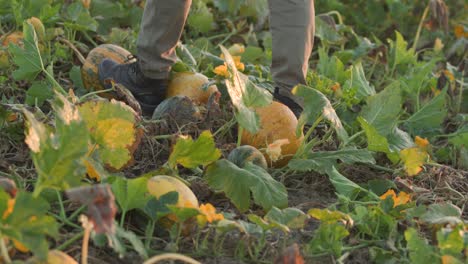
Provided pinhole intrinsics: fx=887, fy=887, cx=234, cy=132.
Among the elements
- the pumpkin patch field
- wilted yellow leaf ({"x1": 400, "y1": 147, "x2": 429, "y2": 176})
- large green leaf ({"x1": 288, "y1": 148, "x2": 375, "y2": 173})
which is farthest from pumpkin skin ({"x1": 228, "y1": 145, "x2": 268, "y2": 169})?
wilted yellow leaf ({"x1": 400, "y1": 147, "x2": 429, "y2": 176})

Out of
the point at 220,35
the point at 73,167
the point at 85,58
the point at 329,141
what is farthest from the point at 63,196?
the point at 220,35

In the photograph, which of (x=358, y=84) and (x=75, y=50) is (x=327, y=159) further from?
(x=75, y=50)

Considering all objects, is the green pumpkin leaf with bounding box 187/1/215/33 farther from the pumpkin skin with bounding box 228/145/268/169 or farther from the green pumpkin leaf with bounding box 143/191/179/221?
the green pumpkin leaf with bounding box 143/191/179/221

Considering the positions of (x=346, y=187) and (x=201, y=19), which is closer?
(x=346, y=187)

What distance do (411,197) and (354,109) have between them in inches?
41.3

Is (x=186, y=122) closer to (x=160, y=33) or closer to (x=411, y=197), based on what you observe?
(x=160, y=33)

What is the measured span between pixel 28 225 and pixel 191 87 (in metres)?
1.58

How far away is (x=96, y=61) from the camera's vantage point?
3.78 meters

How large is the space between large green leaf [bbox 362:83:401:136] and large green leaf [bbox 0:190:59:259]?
5.35 ft

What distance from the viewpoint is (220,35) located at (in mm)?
4645

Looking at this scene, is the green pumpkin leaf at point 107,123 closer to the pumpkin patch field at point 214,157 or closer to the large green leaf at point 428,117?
the pumpkin patch field at point 214,157

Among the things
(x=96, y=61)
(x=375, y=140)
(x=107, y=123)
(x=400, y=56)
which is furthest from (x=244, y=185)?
(x=400, y=56)

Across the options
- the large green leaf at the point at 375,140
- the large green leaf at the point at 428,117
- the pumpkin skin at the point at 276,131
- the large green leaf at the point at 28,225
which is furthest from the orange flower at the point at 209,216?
the large green leaf at the point at 428,117

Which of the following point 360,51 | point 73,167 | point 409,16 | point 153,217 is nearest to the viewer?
point 73,167
